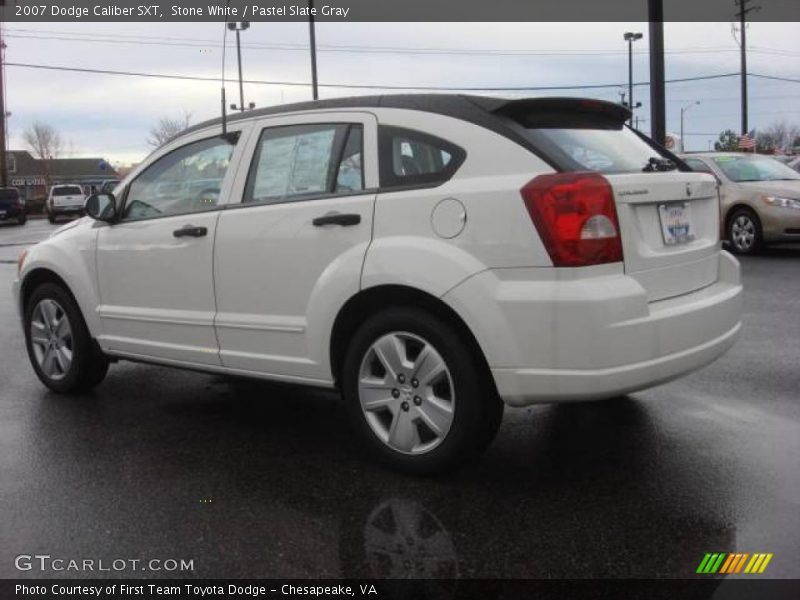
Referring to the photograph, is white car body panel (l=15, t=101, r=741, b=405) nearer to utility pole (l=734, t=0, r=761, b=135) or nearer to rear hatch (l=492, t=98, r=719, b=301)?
rear hatch (l=492, t=98, r=719, b=301)

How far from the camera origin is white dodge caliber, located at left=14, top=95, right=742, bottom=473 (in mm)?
3334

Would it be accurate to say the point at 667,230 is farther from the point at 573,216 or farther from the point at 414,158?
the point at 414,158

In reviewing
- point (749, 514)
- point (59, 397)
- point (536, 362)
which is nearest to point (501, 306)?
point (536, 362)

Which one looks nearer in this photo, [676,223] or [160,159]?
[676,223]

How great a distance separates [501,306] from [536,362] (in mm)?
266

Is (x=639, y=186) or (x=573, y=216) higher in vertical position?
(x=639, y=186)

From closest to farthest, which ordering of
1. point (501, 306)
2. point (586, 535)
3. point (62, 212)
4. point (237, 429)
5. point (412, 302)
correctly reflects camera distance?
point (586, 535) → point (501, 306) → point (412, 302) → point (237, 429) → point (62, 212)

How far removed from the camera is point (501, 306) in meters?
3.35

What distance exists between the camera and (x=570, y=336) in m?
3.27

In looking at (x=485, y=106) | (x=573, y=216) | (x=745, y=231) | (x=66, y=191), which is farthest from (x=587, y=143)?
(x=66, y=191)

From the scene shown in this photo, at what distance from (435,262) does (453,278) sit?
0.12 metres

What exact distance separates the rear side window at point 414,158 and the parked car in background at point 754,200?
28.3ft

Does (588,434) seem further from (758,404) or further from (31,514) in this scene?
(31,514)

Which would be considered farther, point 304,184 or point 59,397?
point 59,397
